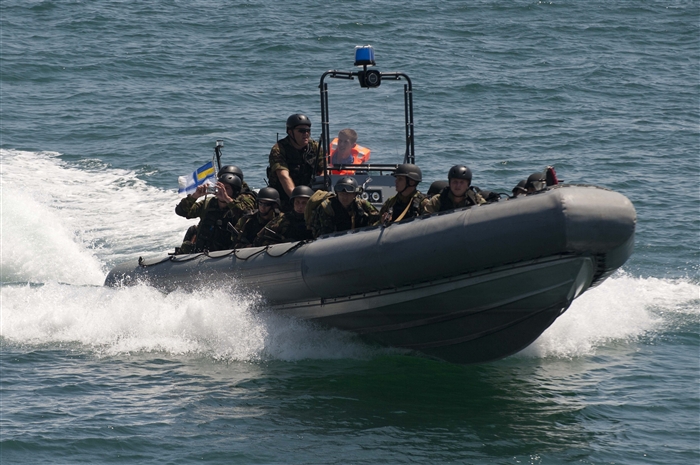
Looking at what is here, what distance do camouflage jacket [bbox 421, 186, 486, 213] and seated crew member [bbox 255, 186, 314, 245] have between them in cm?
120

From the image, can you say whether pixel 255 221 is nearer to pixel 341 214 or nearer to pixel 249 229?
pixel 249 229

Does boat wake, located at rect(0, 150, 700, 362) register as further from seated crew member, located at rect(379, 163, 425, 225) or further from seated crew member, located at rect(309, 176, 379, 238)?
seated crew member, located at rect(379, 163, 425, 225)

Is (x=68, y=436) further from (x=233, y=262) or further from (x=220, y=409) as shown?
(x=233, y=262)

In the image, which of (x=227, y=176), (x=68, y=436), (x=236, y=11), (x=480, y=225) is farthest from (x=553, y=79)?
(x=68, y=436)

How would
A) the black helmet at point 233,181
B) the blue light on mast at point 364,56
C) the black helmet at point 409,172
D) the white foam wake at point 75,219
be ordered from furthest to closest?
the white foam wake at point 75,219 < the black helmet at point 233,181 < the blue light on mast at point 364,56 < the black helmet at point 409,172

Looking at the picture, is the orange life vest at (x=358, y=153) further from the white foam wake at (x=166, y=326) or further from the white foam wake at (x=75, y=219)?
the white foam wake at (x=75, y=219)

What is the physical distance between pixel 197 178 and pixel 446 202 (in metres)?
3.43

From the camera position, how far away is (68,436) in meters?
6.97

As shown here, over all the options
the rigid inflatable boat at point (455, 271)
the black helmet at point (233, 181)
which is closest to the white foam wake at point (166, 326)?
the rigid inflatable boat at point (455, 271)

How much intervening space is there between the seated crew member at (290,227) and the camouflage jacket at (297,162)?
82 centimetres

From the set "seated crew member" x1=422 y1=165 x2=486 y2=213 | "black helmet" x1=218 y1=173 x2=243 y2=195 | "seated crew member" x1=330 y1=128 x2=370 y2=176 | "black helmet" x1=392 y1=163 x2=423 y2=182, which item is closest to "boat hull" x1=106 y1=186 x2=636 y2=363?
"seated crew member" x1=422 y1=165 x2=486 y2=213

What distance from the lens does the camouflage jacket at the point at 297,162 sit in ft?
31.8

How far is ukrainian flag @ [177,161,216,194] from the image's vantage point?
34.4ft

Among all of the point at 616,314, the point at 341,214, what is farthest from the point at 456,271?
the point at 616,314
